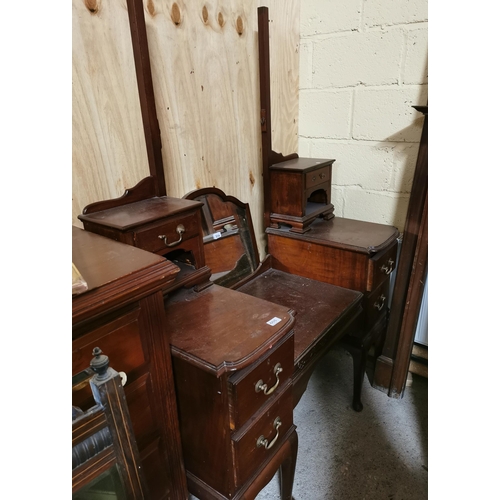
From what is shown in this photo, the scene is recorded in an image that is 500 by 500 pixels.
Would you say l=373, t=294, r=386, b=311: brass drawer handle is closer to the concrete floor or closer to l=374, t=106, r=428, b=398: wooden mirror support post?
l=374, t=106, r=428, b=398: wooden mirror support post

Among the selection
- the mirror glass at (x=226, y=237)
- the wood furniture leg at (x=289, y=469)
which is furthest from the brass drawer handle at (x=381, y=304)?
the wood furniture leg at (x=289, y=469)

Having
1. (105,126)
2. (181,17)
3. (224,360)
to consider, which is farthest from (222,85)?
(224,360)

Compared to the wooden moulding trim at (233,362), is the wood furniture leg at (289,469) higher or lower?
lower

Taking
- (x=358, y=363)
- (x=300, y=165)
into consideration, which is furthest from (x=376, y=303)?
(x=300, y=165)

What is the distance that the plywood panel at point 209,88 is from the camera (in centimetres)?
124

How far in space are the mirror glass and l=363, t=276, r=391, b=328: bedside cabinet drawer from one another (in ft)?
1.64

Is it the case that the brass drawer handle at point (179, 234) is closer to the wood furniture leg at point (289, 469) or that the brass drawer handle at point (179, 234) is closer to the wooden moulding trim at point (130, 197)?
the wooden moulding trim at point (130, 197)

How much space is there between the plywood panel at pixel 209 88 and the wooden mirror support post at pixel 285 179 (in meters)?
0.10

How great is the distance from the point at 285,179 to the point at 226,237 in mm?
354

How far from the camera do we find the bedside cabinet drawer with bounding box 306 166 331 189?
61.2 inches

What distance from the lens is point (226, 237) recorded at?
1.48m
